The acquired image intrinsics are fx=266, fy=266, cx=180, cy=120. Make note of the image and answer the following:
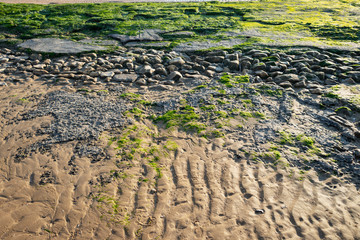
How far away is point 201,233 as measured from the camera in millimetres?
2326

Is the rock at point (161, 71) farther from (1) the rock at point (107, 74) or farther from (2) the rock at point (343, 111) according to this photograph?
(2) the rock at point (343, 111)

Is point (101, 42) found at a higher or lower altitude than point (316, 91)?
higher

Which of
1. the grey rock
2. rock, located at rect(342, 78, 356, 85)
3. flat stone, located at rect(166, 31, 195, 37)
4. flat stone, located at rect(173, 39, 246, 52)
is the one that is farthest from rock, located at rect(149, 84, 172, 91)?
rock, located at rect(342, 78, 356, 85)

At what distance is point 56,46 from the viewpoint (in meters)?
6.43

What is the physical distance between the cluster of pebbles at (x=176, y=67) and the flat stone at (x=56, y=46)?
0.31 meters

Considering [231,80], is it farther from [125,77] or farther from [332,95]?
[125,77]

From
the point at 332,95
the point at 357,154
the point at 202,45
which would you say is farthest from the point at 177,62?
the point at 357,154

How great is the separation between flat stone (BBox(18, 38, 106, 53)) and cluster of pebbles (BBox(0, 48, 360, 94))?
31 cm

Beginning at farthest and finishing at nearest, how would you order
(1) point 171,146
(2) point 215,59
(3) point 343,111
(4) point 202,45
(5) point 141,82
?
(4) point 202,45, (2) point 215,59, (5) point 141,82, (3) point 343,111, (1) point 171,146

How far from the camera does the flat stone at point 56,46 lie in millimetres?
6250

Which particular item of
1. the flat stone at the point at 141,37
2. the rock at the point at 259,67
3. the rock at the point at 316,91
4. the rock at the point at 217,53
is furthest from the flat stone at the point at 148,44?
the rock at the point at 316,91

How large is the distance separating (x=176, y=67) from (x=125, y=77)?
108 centimetres

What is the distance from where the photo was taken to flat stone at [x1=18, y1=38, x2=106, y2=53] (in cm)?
625

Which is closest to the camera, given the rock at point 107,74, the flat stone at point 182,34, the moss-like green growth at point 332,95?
the moss-like green growth at point 332,95
